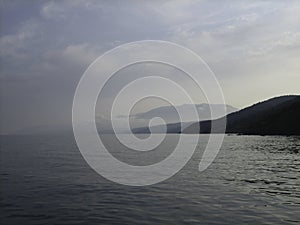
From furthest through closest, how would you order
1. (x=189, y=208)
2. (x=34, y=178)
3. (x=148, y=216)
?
1. (x=34, y=178)
2. (x=189, y=208)
3. (x=148, y=216)

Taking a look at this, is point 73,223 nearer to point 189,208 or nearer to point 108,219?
point 108,219

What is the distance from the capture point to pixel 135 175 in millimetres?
52656

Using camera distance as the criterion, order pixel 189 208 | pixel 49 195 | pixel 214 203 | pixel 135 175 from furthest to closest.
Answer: pixel 135 175, pixel 49 195, pixel 214 203, pixel 189 208

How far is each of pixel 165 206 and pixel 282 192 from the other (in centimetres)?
1668

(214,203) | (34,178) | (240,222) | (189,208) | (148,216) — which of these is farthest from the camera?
(34,178)

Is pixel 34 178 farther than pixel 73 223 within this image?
Yes

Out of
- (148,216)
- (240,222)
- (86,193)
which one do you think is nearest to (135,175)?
(86,193)

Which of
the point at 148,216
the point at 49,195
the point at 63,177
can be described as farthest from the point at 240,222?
the point at 63,177

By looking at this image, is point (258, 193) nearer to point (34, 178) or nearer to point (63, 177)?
point (63, 177)

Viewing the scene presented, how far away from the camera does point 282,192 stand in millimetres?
36938

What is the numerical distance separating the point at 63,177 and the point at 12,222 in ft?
82.0

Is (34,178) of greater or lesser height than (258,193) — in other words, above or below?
above

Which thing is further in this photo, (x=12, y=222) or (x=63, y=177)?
(x=63, y=177)

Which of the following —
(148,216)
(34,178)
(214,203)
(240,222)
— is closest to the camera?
(240,222)
